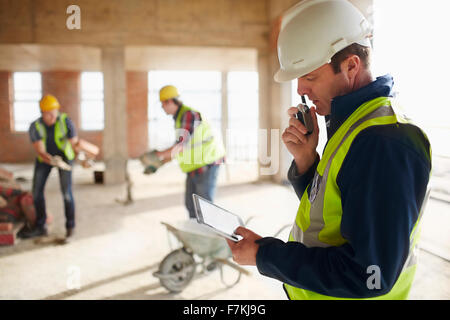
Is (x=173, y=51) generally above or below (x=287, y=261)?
above

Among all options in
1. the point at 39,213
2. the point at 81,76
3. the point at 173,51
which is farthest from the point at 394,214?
the point at 81,76

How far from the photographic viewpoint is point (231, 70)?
1658cm

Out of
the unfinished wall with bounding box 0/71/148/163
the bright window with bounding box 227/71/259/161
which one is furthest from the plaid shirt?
the unfinished wall with bounding box 0/71/148/163

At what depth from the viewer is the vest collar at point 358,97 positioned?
1.15m

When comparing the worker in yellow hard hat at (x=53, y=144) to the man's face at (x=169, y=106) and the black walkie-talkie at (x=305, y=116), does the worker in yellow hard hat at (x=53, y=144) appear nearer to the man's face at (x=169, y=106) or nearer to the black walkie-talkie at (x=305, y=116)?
the man's face at (x=169, y=106)

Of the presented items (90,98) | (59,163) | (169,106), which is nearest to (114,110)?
(59,163)

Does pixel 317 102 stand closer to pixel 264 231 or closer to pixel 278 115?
pixel 264 231

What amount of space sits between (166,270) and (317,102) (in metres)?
2.78

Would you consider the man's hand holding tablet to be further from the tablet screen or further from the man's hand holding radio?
the man's hand holding radio

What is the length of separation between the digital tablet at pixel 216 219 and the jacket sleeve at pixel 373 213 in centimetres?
36

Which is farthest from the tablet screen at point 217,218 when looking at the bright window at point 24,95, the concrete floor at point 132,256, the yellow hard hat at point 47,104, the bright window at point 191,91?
the bright window at point 24,95

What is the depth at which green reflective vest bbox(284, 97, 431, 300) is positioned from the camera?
3.43ft

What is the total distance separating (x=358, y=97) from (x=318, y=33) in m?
0.24

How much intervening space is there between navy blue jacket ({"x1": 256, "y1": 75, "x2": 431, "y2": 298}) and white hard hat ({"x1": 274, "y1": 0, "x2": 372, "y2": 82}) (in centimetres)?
34
